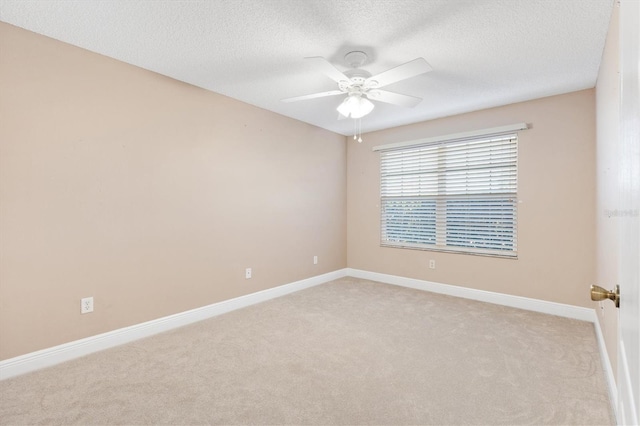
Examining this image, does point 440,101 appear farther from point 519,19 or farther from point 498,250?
point 498,250

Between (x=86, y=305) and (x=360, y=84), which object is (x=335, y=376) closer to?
(x=86, y=305)

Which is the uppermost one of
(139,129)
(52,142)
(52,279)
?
(139,129)

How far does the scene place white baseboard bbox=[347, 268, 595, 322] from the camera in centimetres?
327

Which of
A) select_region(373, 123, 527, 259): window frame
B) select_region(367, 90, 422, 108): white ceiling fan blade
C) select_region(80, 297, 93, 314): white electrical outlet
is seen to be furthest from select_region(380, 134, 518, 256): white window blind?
select_region(80, 297, 93, 314): white electrical outlet

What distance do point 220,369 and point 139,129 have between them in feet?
6.98

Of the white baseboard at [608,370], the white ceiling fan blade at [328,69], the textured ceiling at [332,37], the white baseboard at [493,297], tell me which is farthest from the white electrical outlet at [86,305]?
the white baseboard at [493,297]

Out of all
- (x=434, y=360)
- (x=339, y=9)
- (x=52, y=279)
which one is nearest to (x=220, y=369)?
(x=52, y=279)

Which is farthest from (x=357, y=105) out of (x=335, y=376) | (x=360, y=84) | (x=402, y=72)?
(x=335, y=376)

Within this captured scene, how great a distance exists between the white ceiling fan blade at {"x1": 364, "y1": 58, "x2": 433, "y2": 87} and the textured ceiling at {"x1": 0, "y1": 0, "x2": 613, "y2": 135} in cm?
25

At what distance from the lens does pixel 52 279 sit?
2326 mm

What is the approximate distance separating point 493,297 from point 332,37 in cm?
340

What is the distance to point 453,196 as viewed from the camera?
4.12 m

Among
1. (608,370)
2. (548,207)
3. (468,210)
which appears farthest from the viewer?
(468,210)

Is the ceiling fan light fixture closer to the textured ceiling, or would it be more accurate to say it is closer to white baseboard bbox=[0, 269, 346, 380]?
the textured ceiling
